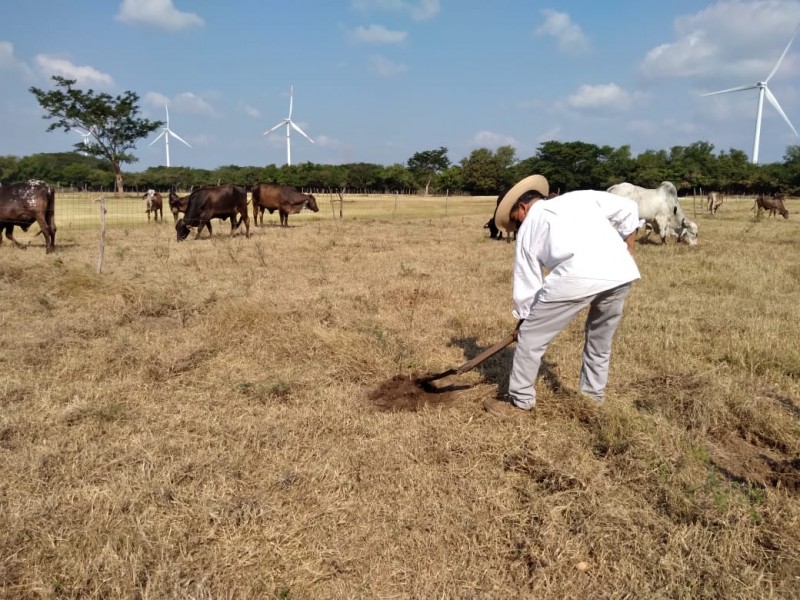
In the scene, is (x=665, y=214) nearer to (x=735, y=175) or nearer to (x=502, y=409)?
(x=502, y=409)

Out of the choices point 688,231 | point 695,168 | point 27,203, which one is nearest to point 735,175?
point 695,168

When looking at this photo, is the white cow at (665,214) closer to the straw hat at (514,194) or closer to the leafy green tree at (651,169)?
the straw hat at (514,194)

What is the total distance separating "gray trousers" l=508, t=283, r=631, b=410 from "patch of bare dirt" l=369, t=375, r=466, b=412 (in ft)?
2.03

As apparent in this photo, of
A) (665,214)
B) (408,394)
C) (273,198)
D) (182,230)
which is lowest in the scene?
(408,394)

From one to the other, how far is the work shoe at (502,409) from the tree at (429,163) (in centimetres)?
8361

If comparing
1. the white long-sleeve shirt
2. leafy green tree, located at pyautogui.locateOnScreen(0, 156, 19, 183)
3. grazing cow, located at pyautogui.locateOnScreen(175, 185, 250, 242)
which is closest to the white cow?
grazing cow, located at pyautogui.locateOnScreen(175, 185, 250, 242)

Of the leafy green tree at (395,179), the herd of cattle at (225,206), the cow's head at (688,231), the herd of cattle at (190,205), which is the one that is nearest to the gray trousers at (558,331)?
the herd of cattle at (225,206)

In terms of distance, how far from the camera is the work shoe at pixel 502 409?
3.88m

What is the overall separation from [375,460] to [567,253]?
73.3 inches

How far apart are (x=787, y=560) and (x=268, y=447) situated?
284 cm

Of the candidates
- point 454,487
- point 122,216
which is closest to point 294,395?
point 454,487

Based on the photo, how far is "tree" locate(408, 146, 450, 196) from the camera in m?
86.7

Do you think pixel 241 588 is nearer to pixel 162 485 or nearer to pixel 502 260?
pixel 162 485

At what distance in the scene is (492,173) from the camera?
70.6 metres
